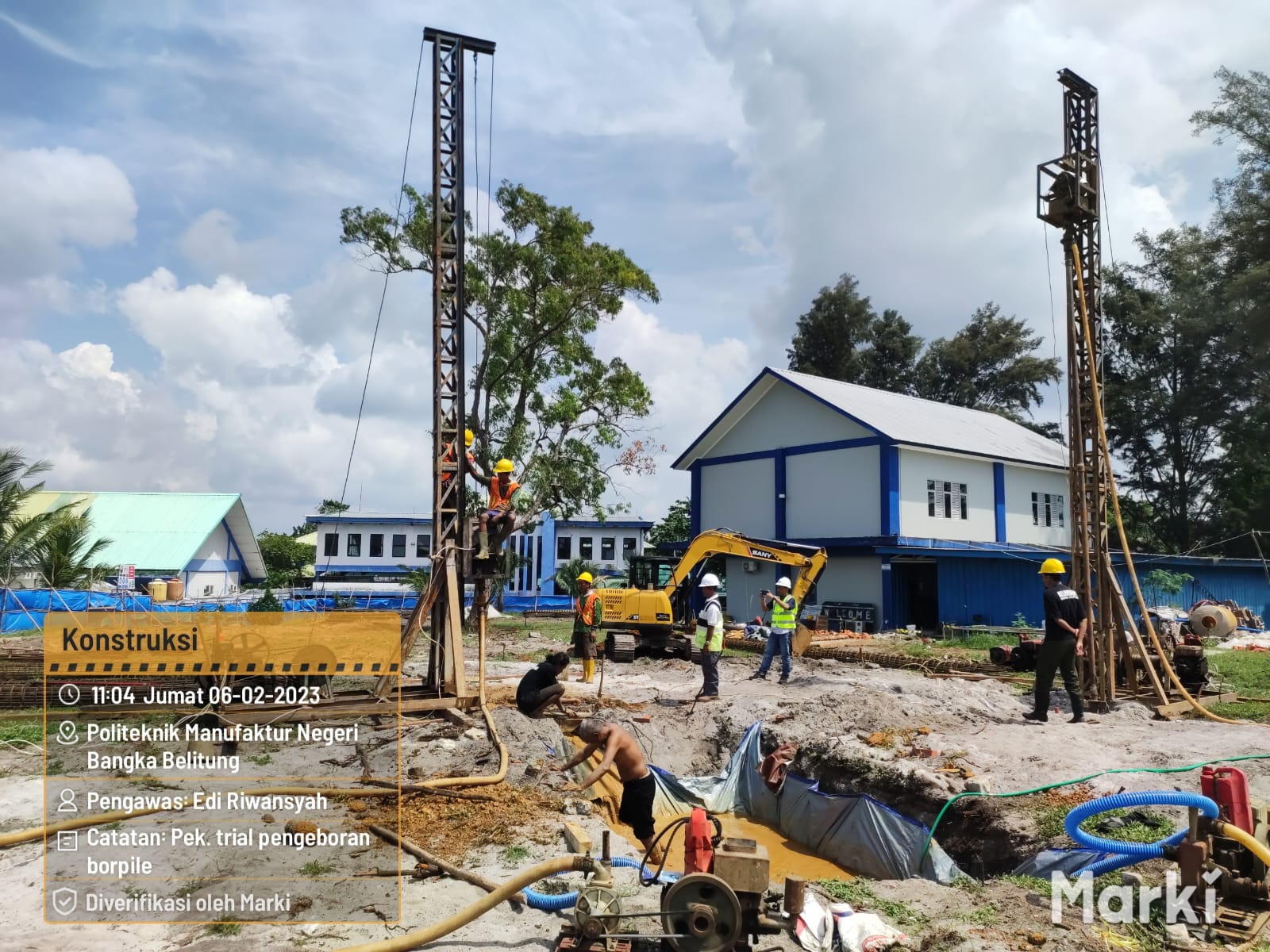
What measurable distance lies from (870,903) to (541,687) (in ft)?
14.2

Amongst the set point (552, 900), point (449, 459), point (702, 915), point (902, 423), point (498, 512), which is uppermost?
point (902, 423)

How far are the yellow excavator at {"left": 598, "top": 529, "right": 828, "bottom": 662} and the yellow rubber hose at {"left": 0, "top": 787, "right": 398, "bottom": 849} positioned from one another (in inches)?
403

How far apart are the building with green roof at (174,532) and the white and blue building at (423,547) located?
19.2 feet

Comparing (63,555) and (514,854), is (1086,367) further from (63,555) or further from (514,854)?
(63,555)

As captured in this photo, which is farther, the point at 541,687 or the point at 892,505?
the point at 892,505

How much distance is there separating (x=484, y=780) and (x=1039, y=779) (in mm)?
5368

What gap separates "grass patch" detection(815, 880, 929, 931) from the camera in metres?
5.47

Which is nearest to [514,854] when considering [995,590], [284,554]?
[995,590]

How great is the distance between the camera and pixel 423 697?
1109cm

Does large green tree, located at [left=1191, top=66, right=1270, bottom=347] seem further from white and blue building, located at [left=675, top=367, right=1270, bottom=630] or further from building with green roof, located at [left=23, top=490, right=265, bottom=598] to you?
building with green roof, located at [left=23, top=490, right=265, bottom=598]

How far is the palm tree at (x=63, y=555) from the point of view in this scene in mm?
21500

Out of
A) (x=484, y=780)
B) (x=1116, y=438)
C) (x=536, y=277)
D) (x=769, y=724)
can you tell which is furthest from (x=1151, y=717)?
(x=1116, y=438)

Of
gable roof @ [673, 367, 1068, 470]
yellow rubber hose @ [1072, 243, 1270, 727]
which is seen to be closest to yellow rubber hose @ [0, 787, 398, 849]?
yellow rubber hose @ [1072, 243, 1270, 727]

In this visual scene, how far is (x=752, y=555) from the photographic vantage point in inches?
701
